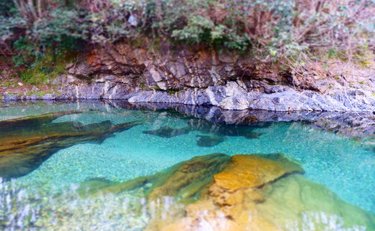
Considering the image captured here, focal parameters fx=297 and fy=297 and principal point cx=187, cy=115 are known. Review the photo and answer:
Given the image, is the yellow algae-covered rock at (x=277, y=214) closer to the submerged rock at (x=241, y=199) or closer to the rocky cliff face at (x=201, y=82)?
the submerged rock at (x=241, y=199)

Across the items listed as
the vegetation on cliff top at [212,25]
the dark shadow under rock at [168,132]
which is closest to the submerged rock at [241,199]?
the dark shadow under rock at [168,132]

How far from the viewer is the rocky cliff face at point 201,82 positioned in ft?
28.5

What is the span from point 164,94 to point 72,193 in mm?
6109

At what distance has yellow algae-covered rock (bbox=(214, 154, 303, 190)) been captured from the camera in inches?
165

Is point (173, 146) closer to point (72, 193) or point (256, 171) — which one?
point (256, 171)

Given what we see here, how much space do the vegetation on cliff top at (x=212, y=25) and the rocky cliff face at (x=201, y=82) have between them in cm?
49

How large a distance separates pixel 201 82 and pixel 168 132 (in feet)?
9.99

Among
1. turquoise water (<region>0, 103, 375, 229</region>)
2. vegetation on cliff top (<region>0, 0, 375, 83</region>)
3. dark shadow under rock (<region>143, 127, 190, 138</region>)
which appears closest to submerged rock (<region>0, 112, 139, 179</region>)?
turquoise water (<region>0, 103, 375, 229</region>)

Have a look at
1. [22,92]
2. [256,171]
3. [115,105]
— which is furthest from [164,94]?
[256,171]

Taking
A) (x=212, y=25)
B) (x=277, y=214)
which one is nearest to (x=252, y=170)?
(x=277, y=214)

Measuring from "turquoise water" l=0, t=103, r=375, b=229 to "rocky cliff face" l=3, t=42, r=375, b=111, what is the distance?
1.50 m

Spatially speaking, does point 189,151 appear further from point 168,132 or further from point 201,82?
point 201,82

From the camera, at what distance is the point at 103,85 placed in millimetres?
10281

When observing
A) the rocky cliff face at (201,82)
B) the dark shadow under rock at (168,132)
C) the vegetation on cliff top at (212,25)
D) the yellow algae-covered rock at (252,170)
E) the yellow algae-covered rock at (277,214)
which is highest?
the vegetation on cliff top at (212,25)
